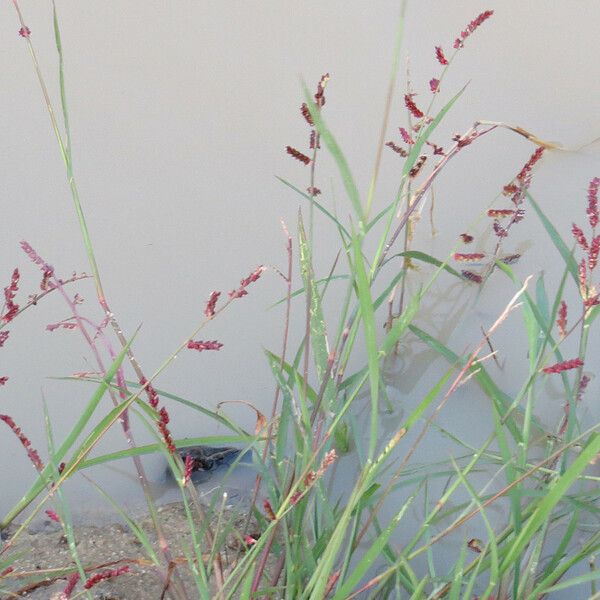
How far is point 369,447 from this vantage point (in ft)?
3.86

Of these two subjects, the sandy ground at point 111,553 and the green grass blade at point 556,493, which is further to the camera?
the sandy ground at point 111,553

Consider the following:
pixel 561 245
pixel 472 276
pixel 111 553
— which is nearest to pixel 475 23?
pixel 561 245

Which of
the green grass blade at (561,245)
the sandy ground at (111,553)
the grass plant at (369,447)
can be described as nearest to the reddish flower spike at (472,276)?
the grass plant at (369,447)

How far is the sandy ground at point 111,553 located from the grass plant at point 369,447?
0.02 m

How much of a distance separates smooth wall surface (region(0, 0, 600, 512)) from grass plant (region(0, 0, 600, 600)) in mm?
60

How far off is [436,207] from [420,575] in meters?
0.77

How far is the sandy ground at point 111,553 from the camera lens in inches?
54.2

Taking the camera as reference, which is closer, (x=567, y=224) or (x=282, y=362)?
(x=282, y=362)

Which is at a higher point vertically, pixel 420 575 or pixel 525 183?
pixel 525 183

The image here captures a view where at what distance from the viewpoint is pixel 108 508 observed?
62.1 inches

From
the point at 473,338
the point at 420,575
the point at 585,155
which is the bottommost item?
the point at 420,575

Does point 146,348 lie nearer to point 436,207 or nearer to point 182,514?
point 182,514

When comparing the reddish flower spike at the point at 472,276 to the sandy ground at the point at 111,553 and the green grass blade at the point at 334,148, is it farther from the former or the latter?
the green grass blade at the point at 334,148

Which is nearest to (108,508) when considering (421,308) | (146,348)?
(146,348)
